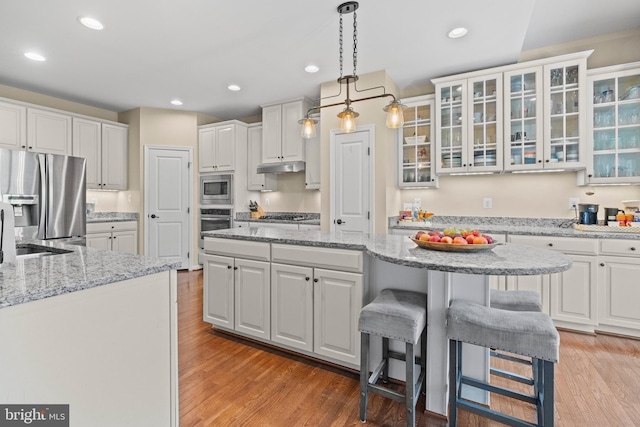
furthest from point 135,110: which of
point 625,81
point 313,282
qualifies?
point 625,81

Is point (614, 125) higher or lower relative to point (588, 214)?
higher

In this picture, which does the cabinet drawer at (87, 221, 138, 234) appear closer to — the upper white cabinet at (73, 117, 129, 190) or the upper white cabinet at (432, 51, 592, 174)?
the upper white cabinet at (73, 117, 129, 190)

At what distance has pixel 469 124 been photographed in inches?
134

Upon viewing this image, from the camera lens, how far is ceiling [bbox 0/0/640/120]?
2.39 m

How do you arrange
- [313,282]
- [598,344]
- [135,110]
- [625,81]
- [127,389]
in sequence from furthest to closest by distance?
[135,110] < [625,81] < [598,344] < [313,282] < [127,389]

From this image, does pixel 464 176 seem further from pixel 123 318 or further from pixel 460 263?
pixel 123 318

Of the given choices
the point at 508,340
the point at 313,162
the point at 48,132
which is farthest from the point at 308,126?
the point at 48,132

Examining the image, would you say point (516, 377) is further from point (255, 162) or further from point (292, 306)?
point (255, 162)

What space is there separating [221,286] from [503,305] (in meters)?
2.09

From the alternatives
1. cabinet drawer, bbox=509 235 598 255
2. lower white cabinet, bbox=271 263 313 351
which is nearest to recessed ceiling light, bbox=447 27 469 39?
cabinet drawer, bbox=509 235 598 255

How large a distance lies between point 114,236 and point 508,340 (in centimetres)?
498

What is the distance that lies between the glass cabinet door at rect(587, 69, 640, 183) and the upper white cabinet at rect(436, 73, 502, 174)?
804mm

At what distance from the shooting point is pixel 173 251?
4961mm

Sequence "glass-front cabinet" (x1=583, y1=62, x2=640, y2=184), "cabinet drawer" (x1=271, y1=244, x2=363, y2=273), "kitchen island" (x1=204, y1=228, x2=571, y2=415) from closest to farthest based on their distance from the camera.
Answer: "kitchen island" (x1=204, y1=228, x2=571, y2=415) < "cabinet drawer" (x1=271, y1=244, x2=363, y2=273) < "glass-front cabinet" (x1=583, y1=62, x2=640, y2=184)
